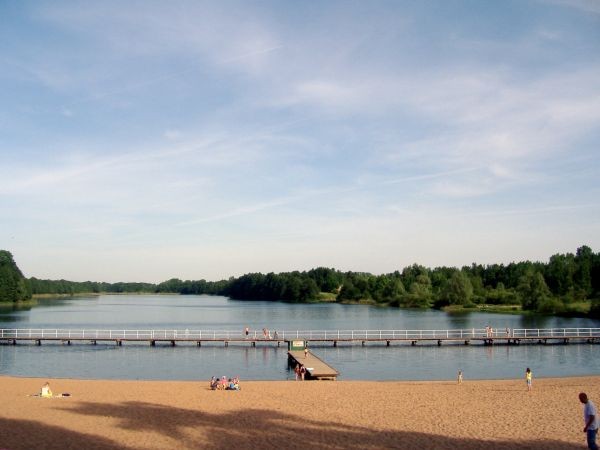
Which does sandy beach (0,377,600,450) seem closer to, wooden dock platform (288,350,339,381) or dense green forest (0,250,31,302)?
wooden dock platform (288,350,339,381)

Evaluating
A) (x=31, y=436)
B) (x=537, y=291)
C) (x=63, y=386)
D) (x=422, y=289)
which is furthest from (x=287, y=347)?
(x=422, y=289)

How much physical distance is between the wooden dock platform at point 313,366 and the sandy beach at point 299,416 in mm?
2711

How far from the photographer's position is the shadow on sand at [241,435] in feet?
58.4

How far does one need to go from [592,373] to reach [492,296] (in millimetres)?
84630

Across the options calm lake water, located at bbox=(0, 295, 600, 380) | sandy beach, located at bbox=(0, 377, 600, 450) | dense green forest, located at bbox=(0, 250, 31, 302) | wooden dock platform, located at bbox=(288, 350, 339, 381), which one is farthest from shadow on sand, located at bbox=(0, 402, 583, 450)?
dense green forest, located at bbox=(0, 250, 31, 302)

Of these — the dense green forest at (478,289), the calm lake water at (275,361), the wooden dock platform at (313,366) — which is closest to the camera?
the wooden dock platform at (313,366)

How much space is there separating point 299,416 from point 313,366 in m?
16.1

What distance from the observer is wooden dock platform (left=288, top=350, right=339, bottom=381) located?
3516 cm

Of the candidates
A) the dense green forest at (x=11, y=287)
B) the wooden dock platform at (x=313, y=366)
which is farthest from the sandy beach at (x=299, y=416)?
the dense green forest at (x=11, y=287)

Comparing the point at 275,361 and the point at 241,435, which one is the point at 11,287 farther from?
the point at 241,435

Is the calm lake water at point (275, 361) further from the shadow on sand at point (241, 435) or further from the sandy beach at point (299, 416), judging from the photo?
the shadow on sand at point (241, 435)

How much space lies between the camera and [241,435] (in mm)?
19281

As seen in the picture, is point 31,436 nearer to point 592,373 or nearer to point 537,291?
point 592,373

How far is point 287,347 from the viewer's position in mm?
53188
